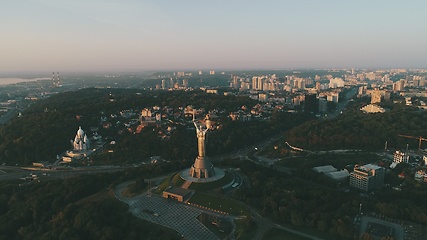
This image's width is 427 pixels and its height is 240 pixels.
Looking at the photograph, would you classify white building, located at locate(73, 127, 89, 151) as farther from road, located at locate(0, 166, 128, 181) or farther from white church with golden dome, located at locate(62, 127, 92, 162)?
road, located at locate(0, 166, 128, 181)

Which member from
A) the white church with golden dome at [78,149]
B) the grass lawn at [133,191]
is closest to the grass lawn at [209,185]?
the grass lawn at [133,191]

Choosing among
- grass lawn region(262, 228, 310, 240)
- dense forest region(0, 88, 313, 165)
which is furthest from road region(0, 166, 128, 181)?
grass lawn region(262, 228, 310, 240)

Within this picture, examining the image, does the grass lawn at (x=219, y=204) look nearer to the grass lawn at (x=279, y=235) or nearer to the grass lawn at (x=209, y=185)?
the grass lawn at (x=209, y=185)

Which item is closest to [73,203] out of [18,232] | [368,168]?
[18,232]

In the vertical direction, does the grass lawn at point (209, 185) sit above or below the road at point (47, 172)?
above

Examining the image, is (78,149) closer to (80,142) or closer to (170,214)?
(80,142)

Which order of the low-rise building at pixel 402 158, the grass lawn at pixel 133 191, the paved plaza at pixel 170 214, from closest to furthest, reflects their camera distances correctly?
the paved plaza at pixel 170 214
the grass lawn at pixel 133 191
the low-rise building at pixel 402 158
